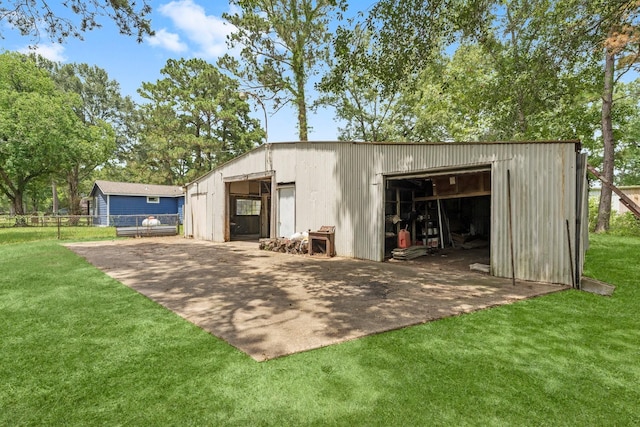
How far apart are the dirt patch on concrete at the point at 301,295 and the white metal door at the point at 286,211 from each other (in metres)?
3.01

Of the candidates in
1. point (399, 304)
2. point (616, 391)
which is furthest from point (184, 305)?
point (616, 391)

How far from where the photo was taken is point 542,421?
1996 millimetres

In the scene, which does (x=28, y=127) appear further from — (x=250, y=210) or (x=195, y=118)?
(x=250, y=210)

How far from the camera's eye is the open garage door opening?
8.59 metres

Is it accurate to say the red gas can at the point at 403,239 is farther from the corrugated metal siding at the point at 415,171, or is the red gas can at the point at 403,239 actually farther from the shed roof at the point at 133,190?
the shed roof at the point at 133,190

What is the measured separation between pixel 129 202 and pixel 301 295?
25498 millimetres

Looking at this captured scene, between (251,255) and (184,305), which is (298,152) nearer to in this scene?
(251,255)

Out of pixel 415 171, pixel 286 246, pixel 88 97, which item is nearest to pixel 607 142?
pixel 415 171

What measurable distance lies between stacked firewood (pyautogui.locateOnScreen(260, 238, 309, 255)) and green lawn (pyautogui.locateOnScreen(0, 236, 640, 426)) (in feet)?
20.8

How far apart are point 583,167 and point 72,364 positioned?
26.9ft

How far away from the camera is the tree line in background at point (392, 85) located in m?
6.44

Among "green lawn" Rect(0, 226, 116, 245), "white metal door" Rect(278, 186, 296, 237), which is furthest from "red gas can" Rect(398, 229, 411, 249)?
"green lawn" Rect(0, 226, 116, 245)

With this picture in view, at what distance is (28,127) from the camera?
21.1 m

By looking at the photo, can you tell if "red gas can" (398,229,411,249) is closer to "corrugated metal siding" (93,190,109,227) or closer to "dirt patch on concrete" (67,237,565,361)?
"dirt patch on concrete" (67,237,565,361)
